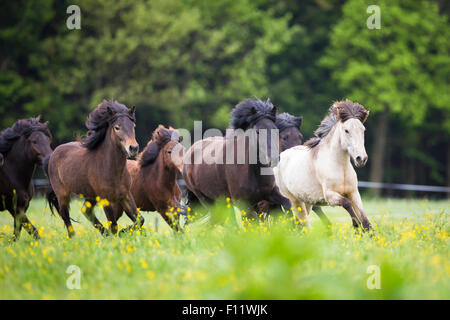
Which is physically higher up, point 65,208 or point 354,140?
point 354,140

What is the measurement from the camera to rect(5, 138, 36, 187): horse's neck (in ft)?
30.9

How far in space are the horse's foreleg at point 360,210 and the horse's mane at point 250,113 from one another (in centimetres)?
158

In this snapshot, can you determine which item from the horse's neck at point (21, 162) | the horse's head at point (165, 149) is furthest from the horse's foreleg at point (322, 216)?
the horse's neck at point (21, 162)

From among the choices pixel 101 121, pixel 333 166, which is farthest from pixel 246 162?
pixel 101 121

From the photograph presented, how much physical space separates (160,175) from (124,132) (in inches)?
68.7

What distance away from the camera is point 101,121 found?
8539mm

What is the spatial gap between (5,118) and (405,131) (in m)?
18.2

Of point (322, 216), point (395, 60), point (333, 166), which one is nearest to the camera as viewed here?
point (333, 166)

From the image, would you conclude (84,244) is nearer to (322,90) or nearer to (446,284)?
(446,284)

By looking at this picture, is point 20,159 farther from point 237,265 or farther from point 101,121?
point 237,265

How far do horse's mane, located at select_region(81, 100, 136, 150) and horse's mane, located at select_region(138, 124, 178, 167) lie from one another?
141 cm

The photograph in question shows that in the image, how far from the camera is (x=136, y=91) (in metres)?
23.9

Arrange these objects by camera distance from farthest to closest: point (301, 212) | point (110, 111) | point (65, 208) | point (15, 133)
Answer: point (15, 133) < point (65, 208) < point (301, 212) < point (110, 111)
